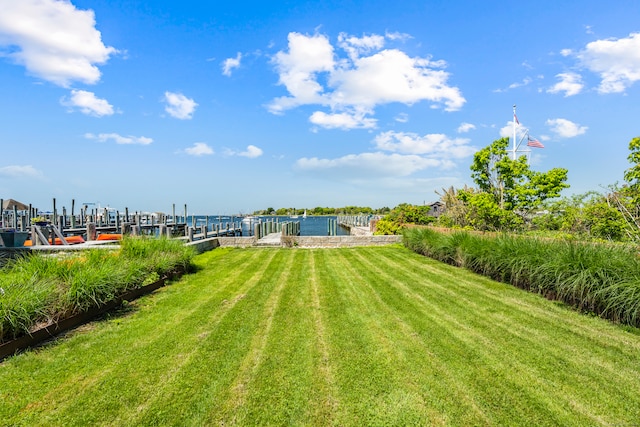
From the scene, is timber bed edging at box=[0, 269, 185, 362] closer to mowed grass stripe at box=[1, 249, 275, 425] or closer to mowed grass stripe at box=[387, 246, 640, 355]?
mowed grass stripe at box=[1, 249, 275, 425]

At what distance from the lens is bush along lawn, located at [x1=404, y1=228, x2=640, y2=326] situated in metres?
5.02

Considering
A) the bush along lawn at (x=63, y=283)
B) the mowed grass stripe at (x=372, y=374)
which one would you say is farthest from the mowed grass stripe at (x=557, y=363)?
the bush along lawn at (x=63, y=283)

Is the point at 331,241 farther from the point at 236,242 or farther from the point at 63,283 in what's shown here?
the point at 63,283

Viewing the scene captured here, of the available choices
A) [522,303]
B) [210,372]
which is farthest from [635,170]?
[210,372]

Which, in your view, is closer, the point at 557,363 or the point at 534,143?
the point at 557,363

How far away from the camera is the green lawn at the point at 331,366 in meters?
2.80

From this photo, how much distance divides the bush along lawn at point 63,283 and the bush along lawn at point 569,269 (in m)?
7.82

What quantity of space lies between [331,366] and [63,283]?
14.2 ft

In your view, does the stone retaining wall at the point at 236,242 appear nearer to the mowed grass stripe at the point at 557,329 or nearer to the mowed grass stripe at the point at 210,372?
the mowed grass stripe at the point at 210,372

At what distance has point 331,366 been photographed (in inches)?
141

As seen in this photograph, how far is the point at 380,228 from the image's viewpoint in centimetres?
2081

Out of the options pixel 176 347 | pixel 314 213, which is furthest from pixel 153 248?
pixel 314 213

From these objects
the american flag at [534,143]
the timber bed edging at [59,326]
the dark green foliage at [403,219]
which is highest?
the american flag at [534,143]

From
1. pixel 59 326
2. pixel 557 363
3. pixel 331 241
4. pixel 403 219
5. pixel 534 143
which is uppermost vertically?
pixel 534 143
